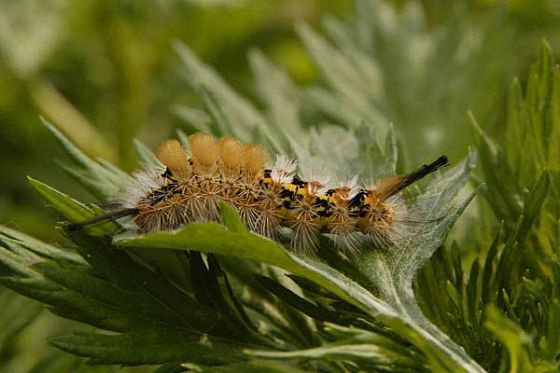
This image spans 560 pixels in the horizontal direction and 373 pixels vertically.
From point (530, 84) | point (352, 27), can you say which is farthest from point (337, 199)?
point (352, 27)

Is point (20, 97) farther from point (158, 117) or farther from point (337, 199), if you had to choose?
point (337, 199)

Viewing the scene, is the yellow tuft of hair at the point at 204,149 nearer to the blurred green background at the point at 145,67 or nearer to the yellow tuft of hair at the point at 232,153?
the yellow tuft of hair at the point at 232,153

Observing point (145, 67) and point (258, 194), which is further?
point (145, 67)

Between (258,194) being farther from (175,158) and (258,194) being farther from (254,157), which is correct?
(175,158)

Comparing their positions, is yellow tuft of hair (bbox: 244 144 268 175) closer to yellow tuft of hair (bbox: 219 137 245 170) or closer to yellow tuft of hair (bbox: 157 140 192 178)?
yellow tuft of hair (bbox: 219 137 245 170)

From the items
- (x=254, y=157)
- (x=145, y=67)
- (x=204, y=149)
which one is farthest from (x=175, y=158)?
(x=145, y=67)

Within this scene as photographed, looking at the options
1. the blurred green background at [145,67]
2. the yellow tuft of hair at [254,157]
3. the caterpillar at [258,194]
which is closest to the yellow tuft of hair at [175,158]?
the caterpillar at [258,194]
